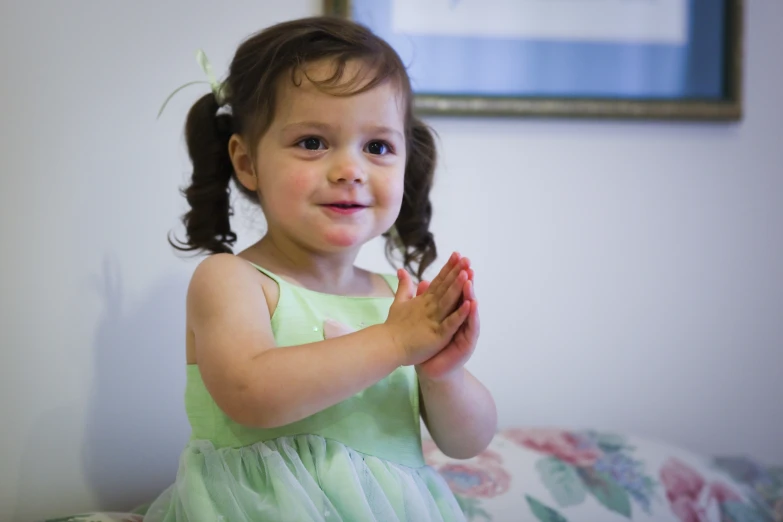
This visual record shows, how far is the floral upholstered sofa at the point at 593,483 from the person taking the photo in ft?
3.53

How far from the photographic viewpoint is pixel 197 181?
39.1 inches

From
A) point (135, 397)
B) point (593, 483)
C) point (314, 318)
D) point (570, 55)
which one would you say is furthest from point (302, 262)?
point (570, 55)

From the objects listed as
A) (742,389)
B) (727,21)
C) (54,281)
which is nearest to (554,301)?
(742,389)

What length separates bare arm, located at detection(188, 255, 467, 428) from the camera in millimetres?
739

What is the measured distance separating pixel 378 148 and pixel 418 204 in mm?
195

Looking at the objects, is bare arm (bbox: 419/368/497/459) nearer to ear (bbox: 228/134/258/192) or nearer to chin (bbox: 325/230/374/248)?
chin (bbox: 325/230/374/248)

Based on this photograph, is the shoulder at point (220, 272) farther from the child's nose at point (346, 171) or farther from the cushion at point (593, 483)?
the cushion at point (593, 483)

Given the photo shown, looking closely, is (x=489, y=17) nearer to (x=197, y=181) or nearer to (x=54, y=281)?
(x=197, y=181)

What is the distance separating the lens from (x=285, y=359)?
745 millimetres

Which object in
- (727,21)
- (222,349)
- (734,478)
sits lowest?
(734,478)

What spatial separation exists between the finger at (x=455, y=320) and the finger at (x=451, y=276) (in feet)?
0.08

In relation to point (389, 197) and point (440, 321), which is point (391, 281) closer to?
point (389, 197)

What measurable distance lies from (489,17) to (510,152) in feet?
0.74

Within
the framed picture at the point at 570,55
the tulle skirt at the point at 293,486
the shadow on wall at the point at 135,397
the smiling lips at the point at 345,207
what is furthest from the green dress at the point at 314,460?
the framed picture at the point at 570,55
